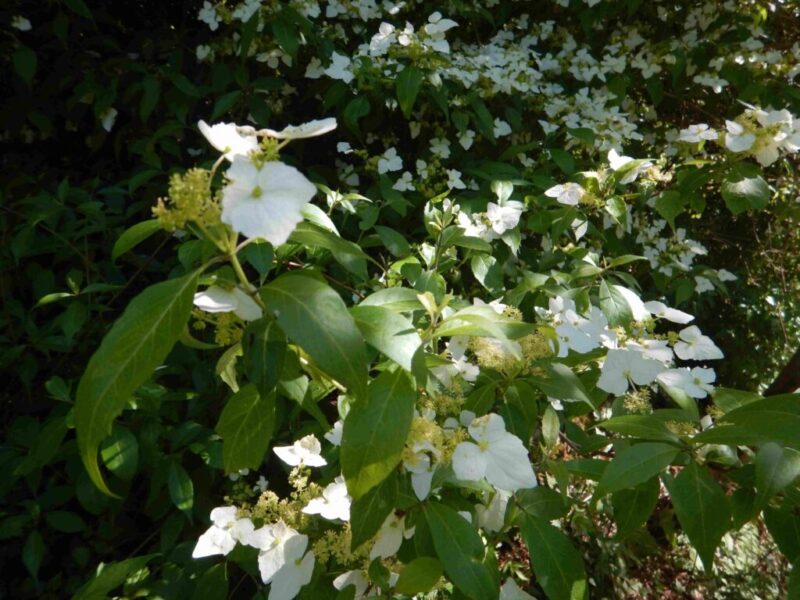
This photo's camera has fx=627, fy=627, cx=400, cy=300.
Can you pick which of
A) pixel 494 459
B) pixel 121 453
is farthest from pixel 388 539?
pixel 121 453

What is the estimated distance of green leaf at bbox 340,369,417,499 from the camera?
62cm

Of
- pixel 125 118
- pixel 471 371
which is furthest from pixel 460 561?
pixel 125 118

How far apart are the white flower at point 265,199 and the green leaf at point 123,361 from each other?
0.10 metres

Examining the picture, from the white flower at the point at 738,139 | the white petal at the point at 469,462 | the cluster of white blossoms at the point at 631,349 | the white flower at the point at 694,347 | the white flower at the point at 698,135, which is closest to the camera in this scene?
the white petal at the point at 469,462

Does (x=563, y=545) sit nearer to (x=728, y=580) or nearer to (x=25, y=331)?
(x=25, y=331)

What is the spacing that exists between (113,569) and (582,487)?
1.56 metres

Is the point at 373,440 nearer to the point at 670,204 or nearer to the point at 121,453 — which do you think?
the point at 121,453

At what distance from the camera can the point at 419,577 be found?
0.76 metres

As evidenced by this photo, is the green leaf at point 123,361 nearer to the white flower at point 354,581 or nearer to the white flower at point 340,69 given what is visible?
the white flower at point 354,581

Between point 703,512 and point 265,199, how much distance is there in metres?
0.58

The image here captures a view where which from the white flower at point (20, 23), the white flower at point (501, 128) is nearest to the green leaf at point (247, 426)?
the white flower at point (501, 128)

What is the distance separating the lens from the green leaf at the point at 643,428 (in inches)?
29.6

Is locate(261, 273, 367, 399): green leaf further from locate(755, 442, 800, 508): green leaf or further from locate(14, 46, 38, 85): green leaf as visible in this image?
locate(14, 46, 38, 85): green leaf

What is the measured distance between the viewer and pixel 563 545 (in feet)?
2.80
